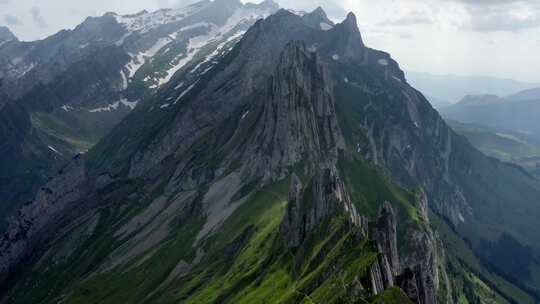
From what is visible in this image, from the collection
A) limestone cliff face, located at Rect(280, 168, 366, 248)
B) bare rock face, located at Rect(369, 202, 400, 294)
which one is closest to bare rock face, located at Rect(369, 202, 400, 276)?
bare rock face, located at Rect(369, 202, 400, 294)

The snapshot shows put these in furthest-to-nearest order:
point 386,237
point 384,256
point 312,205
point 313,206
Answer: point 312,205 → point 313,206 → point 386,237 → point 384,256

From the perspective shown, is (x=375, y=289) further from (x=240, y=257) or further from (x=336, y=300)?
(x=240, y=257)

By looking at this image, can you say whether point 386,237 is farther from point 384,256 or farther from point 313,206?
point 313,206

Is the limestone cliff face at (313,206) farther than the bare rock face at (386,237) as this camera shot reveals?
Yes

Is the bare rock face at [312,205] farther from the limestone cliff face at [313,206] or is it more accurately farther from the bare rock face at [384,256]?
the bare rock face at [384,256]

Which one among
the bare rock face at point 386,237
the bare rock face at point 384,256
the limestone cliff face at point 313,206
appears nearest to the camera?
the bare rock face at point 384,256

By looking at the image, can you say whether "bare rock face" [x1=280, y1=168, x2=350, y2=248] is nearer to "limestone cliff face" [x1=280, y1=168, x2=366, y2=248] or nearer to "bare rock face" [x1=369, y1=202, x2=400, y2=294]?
"limestone cliff face" [x1=280, y1=168, x2=366, y2=248]

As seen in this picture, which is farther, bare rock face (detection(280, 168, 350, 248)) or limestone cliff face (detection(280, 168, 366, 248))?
bare rock face (detection(280, 168, 350, 248))

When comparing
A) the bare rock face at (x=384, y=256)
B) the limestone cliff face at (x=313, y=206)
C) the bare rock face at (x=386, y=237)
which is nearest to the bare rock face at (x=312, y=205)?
the limestone cliff face at (x=313, y=206)

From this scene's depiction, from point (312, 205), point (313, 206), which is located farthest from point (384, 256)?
point (312, 205)

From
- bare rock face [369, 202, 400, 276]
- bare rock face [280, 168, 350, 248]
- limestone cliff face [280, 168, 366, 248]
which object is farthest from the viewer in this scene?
bare rock face [280, 168, 350, 248]

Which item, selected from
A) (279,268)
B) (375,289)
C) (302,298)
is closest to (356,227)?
(302,298)
